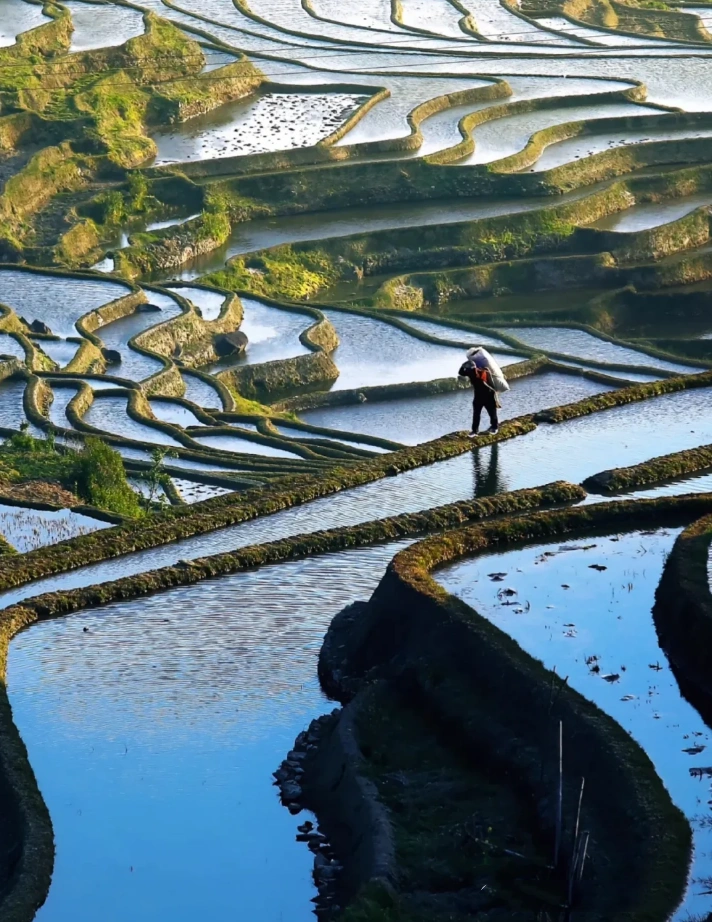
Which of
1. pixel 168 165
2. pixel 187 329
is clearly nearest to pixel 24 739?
pixel 187 329

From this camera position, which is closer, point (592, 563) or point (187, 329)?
point (592, 563)

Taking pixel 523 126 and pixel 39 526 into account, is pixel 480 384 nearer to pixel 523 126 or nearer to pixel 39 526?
pixel 39 526

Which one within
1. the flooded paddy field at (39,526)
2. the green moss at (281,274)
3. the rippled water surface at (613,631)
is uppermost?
the rippled water surface at (613,631)

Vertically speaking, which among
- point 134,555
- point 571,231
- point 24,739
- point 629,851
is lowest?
point 571,231

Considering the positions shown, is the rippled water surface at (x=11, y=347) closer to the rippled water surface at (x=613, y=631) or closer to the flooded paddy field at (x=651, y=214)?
the flooded paddy field at (x=651, y=214)

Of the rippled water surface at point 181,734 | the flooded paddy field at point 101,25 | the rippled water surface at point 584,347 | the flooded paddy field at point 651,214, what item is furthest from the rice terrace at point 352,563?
the flooded paddy field at point 101,25

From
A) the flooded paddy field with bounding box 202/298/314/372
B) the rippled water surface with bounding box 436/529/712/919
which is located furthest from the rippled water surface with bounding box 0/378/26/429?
the rippled water surface with bounding box 436/529/712/919

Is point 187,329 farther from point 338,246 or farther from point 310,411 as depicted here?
point 338,246
